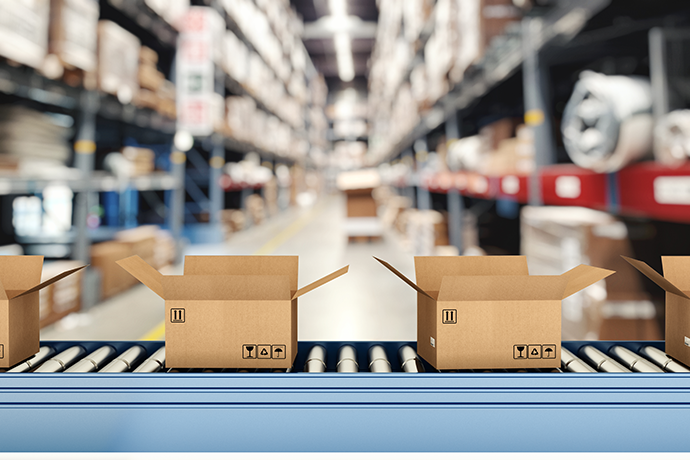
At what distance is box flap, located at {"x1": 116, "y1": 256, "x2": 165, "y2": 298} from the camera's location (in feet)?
2.92

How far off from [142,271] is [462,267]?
0.77 metres

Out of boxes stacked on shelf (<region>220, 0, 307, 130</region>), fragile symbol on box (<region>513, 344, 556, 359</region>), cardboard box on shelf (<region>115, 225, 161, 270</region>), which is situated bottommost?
fragile symbol on box (<region>513, 344, 556, 359</region>)

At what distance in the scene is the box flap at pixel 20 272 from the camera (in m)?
0.95

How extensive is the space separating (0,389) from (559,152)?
342cm

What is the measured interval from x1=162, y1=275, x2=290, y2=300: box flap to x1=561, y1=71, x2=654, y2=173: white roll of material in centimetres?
125

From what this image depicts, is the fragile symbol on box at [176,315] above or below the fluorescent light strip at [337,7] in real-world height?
below

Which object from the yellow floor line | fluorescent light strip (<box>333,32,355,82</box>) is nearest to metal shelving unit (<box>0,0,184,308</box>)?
the yellow floor line

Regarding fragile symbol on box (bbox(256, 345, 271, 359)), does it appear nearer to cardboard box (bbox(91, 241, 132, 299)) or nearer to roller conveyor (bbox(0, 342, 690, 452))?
roller conveyor (bbox(0, 342, 690, 452))

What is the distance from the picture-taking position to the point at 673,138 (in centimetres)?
122

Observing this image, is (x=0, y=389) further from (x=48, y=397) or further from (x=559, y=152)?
(x=559, y=152)

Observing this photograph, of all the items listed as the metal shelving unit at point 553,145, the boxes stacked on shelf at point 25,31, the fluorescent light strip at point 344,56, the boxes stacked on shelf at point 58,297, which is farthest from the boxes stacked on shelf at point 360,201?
the fluorescent light strip at point 344,56

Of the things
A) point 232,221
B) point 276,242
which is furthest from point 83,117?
point 232,221

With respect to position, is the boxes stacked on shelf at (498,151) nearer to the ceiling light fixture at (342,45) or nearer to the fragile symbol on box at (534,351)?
the fragile symbol on box at (534,351)

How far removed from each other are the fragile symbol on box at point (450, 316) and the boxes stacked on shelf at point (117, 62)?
3239 mm
